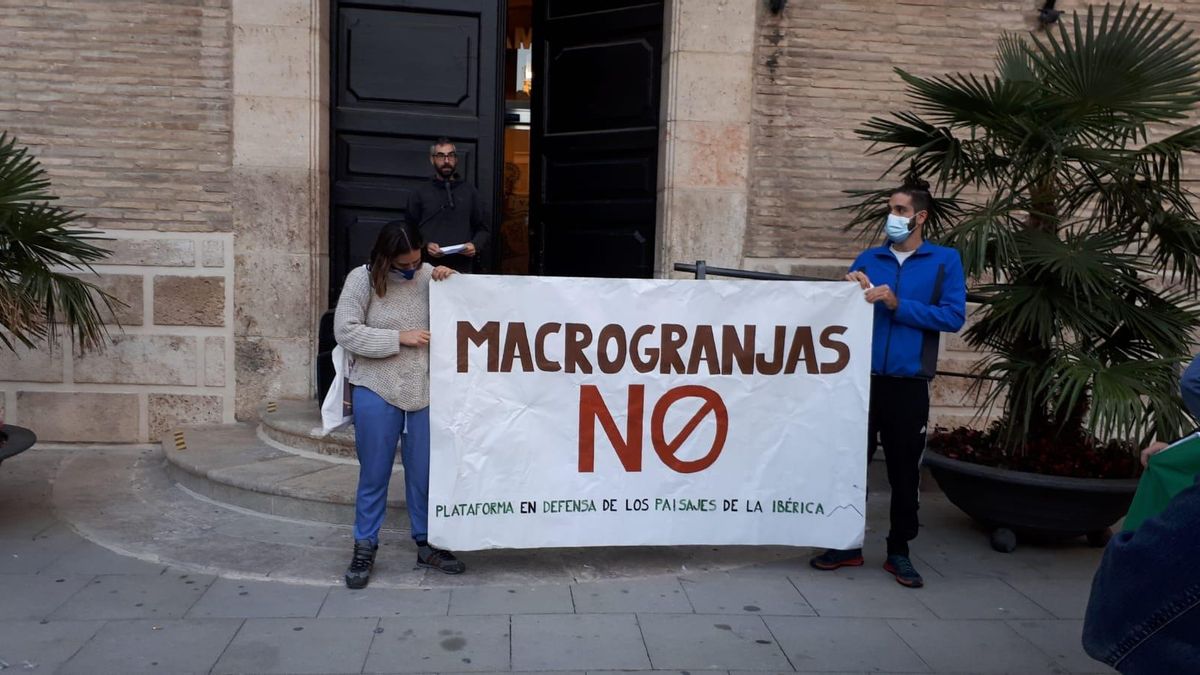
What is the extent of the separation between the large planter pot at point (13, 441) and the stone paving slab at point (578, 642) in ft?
9.76

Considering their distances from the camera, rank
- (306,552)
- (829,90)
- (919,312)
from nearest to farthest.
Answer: (919,312) < (306,552) < (829,90)

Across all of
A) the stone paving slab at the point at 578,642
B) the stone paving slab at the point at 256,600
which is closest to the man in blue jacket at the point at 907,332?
the stone paving slab at the point at 578,642

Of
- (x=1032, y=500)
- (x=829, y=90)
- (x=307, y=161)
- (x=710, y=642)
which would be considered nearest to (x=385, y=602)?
(x=710, y=642)

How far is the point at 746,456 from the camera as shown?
5.28 m

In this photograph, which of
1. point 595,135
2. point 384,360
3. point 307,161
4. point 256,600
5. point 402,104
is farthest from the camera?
point 595,135

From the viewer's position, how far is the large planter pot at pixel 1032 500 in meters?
5.52

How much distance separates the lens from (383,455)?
491 centimetres

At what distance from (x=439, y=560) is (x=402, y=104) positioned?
4.29m

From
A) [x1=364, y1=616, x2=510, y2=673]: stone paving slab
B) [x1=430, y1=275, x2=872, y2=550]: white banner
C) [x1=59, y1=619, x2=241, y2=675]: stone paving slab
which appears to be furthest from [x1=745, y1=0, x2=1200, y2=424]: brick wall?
[x1=59, y1=619, x2=241, y2=675]: stone paving slab

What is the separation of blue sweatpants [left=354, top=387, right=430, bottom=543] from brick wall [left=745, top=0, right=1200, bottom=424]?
3.64 meters

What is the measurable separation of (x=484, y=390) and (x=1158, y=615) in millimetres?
3399

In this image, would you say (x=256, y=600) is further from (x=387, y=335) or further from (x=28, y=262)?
(x=28, y=262)

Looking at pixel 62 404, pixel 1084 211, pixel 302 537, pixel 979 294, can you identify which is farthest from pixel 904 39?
pixel 62 404

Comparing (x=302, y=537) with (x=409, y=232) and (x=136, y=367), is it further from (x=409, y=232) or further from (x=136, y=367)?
(x=136, y=367)
